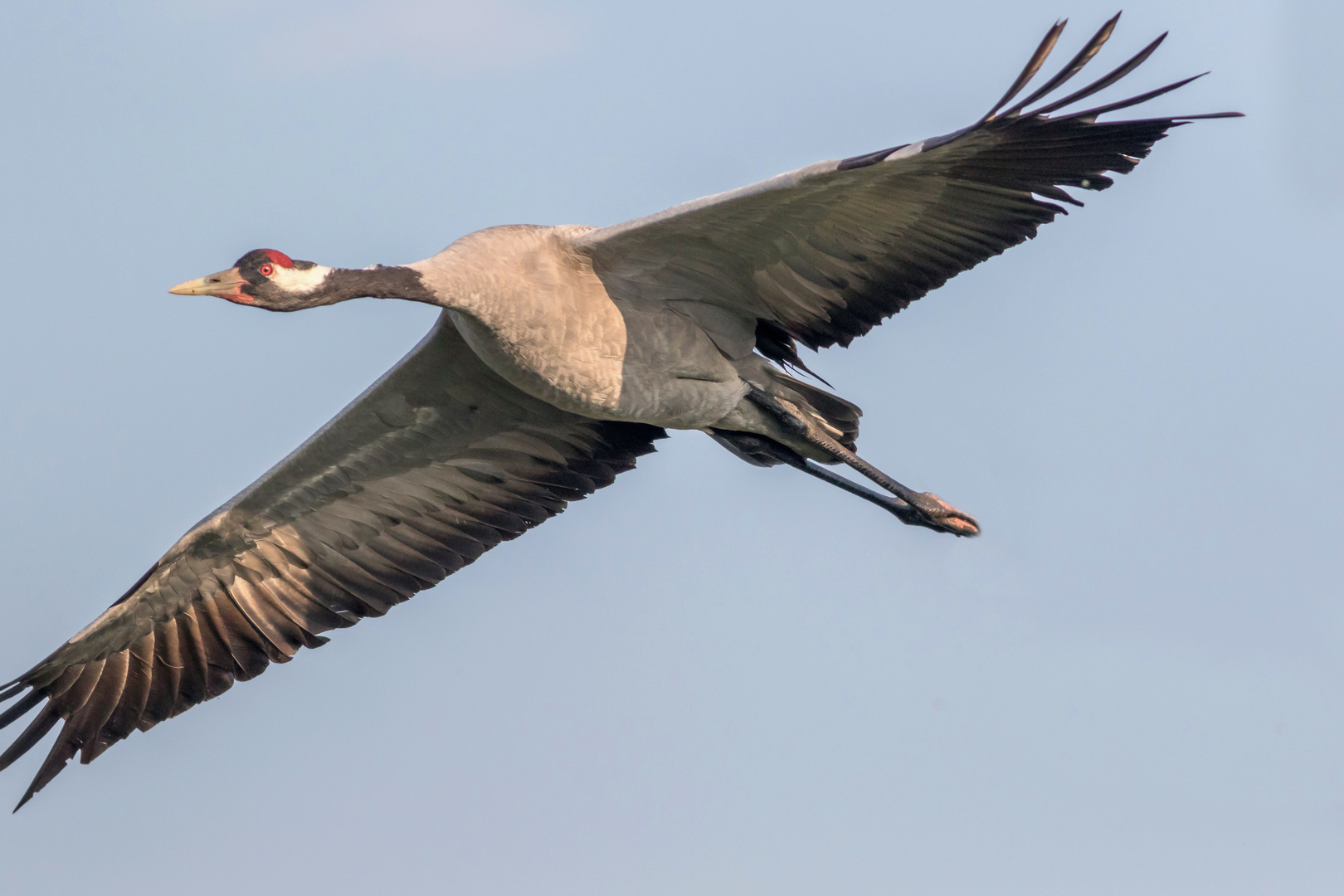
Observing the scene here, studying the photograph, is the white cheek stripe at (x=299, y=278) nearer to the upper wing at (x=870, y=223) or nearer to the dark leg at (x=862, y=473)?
the upper wing at (x=870, y=223)

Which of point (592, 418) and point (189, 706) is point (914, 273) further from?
point (189, 706)

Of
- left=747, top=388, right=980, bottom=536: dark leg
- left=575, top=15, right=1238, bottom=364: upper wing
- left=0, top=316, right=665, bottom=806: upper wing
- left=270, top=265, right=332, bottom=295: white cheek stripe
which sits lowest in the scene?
left=0, top=316, right=665, bottom=806: upper wing

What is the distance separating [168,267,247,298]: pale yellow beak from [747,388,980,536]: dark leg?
11.4 ft

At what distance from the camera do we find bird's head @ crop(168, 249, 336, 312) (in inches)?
319

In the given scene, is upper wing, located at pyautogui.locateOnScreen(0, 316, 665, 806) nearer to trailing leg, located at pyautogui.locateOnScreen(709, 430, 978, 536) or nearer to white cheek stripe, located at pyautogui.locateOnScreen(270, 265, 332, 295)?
trailing leg, located at pyautogui.locateOnScreen(709, 430, 978, 536)

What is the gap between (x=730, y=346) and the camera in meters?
9.91

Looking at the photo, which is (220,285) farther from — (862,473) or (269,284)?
(862,473)

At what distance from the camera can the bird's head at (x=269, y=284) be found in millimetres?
8102

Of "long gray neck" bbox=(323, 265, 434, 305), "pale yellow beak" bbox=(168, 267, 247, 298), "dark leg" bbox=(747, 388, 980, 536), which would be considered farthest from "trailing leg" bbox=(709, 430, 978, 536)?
"pale yellow beak" bbox=(168, 267, 247, 298)

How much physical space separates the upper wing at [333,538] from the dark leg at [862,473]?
110 cm

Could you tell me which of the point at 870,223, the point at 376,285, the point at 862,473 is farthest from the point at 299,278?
the point at 862,473

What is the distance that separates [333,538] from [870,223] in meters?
4.48

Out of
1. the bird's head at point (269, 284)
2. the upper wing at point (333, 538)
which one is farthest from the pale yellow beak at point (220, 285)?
the upper wing at point (333, 538)

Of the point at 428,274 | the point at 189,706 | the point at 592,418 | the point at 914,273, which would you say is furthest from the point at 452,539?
the point at 914,273
